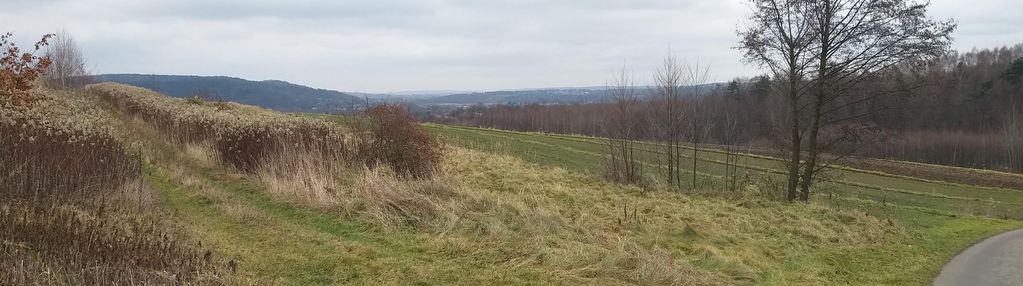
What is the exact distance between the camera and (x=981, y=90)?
68312mm

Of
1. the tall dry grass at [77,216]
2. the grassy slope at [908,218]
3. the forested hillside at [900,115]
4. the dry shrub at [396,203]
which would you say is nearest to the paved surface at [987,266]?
the grassy slope at [908,218]

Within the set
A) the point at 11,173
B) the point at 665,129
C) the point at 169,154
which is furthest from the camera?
the point at 665,129

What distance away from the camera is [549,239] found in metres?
7.59

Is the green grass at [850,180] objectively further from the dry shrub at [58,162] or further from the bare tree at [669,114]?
the dry shrub at [58,162]

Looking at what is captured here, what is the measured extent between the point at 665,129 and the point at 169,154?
44.5 feet

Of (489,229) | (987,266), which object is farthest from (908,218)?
(489,229)

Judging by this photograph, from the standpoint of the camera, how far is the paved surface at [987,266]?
937cm

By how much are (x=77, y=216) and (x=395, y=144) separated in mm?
7601

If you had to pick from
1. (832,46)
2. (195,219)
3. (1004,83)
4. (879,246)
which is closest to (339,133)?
(195,219)

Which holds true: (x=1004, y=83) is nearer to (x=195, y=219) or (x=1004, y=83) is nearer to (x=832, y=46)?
(x=832, y=46)

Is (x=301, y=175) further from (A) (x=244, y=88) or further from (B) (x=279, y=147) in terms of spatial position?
(A) (x=244, y=88)

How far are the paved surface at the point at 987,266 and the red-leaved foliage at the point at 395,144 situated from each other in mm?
9309

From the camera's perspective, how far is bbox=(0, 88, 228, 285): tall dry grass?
14.2 feet

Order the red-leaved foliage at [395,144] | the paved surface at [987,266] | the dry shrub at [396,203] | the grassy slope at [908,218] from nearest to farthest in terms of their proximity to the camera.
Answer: the dry shrub at [396,203], the paved surface at [987,266], the grassy slope at [908,218], the red-leaved foliage at [395,144]
